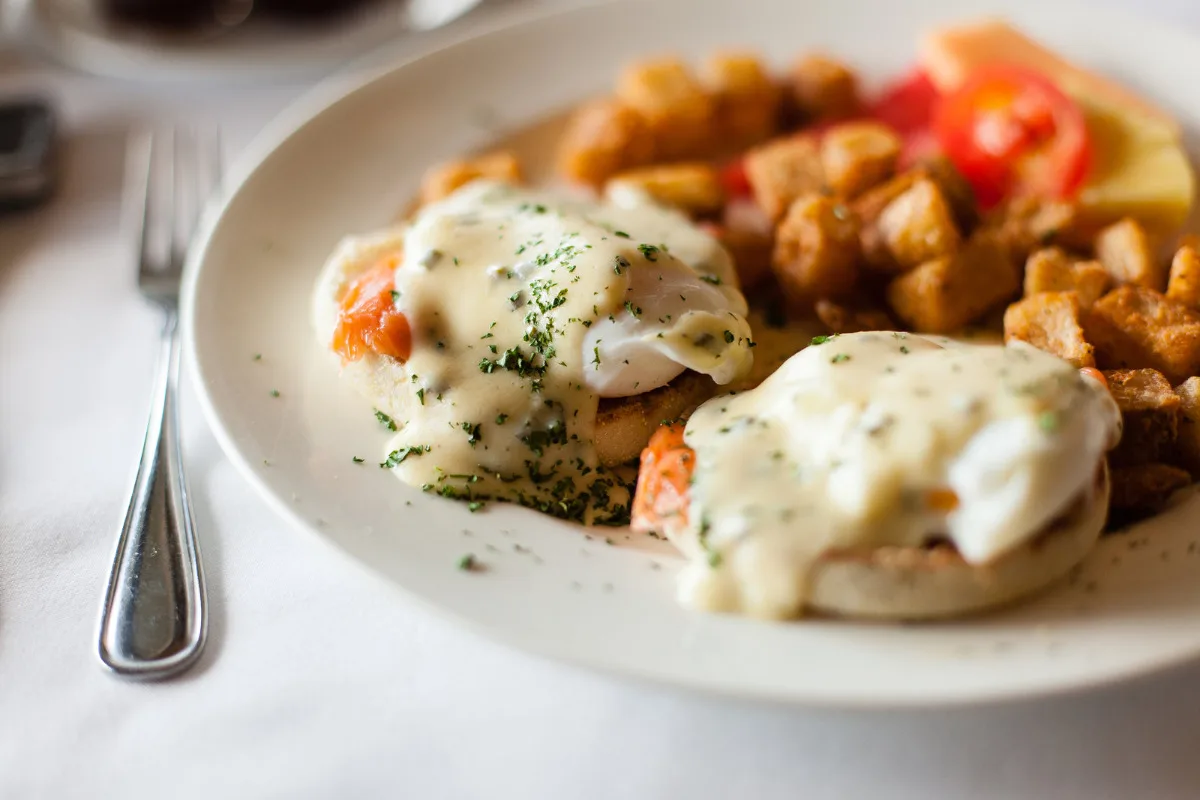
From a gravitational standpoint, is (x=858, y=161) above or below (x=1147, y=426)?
above

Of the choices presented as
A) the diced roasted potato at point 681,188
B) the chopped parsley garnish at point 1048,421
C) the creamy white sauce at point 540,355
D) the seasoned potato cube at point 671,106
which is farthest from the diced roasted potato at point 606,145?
the chopped parsley garnish at point 1048,421

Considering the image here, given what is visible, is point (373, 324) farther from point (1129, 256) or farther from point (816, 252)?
point (1129, 256)

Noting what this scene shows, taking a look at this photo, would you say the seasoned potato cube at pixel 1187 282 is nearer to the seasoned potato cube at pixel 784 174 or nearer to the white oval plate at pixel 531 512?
the white oval plate at pixel 531 512

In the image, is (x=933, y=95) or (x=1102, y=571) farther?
(x=933, y=95)

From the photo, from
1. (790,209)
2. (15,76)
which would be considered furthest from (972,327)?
(15,76)

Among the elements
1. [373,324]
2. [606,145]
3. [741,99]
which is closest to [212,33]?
[606,145]

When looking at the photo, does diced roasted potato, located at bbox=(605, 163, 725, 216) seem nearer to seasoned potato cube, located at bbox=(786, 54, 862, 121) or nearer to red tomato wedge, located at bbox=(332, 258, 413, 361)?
seasoned potato cube, located at bbox=(786, 54, 862, 121)

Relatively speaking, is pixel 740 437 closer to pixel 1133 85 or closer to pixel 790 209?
pixel 790 209
